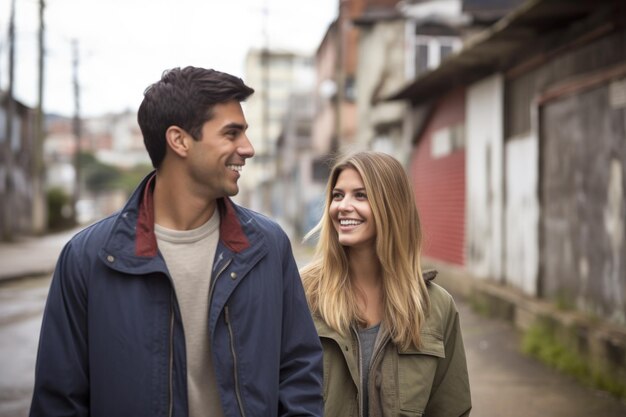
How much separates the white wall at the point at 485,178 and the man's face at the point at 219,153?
10741 mm

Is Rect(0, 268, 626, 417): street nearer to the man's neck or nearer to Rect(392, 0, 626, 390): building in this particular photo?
Rect(392, 0, 626, 390): building

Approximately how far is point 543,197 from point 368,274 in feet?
25.2

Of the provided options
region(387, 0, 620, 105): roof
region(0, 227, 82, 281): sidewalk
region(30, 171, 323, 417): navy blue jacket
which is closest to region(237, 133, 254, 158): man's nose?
region(30, 171, 323, 417): navy blue jacket

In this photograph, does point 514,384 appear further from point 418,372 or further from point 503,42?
point 503,42

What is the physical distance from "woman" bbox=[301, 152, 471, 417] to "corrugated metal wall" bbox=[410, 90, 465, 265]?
10851 mm

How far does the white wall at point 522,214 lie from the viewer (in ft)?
36.9

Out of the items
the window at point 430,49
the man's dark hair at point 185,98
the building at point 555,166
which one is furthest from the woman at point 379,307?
the window at point 430,49

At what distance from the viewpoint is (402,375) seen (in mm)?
3449

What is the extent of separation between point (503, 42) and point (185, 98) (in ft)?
31.4

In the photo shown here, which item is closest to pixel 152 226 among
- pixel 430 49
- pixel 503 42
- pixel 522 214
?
pixel 503 42

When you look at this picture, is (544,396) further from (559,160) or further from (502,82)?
(502,82)

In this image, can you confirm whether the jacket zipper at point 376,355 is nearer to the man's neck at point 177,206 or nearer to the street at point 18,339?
the man's neck at point 177,206

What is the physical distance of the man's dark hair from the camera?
104 inches

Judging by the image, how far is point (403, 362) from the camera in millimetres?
3473
